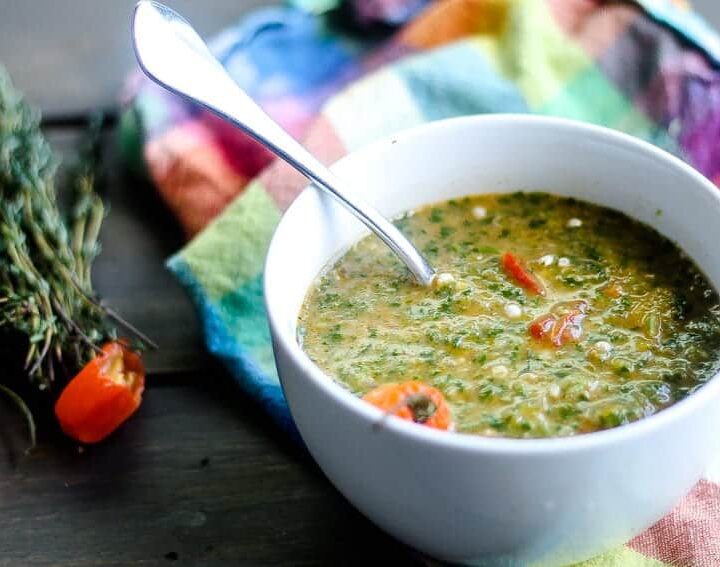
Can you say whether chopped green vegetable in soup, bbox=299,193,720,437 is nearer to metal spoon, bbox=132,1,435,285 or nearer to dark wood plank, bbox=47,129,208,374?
metal spoon, bbox=132,1,435,285

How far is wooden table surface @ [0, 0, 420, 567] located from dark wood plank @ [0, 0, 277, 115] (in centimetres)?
57

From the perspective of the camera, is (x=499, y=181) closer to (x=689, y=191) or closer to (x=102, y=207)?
(x=689, y=191)

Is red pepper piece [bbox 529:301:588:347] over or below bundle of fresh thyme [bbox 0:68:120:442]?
over

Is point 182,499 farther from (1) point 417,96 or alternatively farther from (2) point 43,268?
(1) point 417,96

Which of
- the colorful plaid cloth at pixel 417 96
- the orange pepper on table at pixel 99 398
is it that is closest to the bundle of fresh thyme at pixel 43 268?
the orange pepper on table at pixel 99 398

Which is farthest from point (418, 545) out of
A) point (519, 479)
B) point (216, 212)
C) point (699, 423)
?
point (216, 212)

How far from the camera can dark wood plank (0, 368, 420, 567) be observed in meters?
1.53

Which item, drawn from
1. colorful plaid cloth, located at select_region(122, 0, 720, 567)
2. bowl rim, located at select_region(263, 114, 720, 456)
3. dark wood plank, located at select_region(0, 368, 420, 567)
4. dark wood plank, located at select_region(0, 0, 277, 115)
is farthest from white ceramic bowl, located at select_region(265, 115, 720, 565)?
dark wood plank, located at select_region(0, 0, 277, 115)

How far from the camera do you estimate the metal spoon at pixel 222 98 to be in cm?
156

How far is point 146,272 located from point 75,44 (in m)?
0.86

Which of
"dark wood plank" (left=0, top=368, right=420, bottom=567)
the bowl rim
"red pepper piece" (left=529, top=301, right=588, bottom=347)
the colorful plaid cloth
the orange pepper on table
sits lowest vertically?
"dark wood plank" (left=0, top=368, right=420, bottom=567)

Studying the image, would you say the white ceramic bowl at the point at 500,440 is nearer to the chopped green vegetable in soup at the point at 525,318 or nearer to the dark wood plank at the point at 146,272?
the chopped green vegetable in soup at the point at 525,318

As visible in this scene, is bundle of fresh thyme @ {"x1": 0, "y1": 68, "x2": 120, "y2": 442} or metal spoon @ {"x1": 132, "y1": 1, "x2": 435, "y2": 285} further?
bundle of fresh thyme @ {"x1": 0, "y1": 68, "x2": 120, "y2": 442}

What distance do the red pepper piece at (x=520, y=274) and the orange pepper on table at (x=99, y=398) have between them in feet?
2.10
